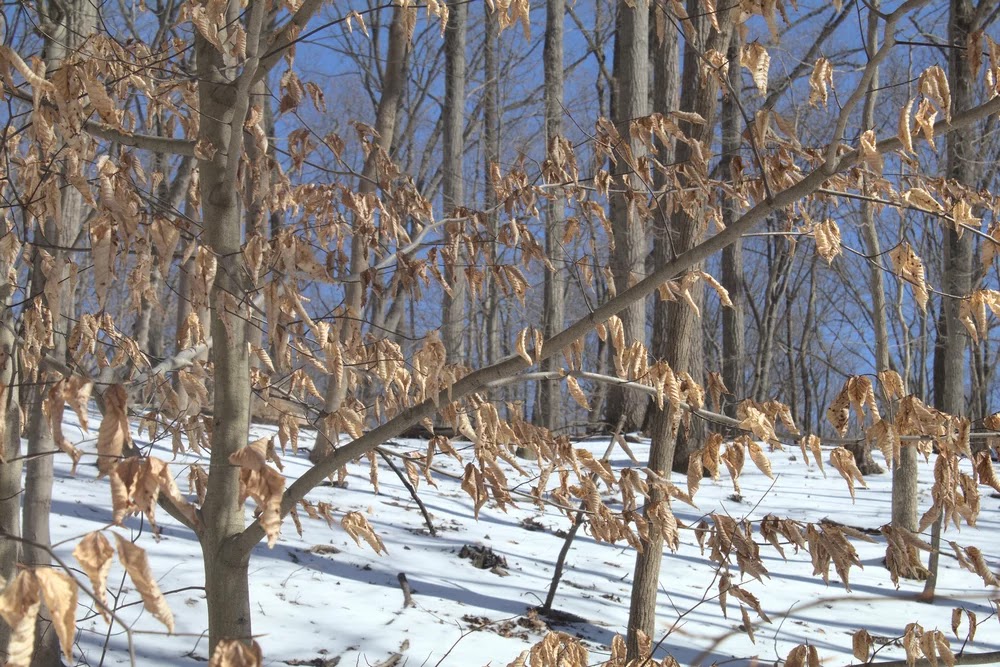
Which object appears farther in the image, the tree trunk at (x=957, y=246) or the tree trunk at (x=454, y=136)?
the tree trunk at (x=454, y=136)

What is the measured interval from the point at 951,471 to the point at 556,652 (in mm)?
1074

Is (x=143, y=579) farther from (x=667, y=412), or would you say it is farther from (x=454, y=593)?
(x=454, y=593)

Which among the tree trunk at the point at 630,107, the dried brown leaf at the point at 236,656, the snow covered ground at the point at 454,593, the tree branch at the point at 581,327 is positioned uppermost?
the tree trunk at the point at 630,107

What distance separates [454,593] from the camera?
4723mm

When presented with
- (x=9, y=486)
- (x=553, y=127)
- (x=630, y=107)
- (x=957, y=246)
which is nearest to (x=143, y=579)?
(x=9, y=486)

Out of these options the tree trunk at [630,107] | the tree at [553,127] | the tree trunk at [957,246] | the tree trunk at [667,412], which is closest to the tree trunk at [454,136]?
the tree at [553,127]

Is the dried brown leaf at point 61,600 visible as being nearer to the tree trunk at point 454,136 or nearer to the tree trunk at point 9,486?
the tree trunk at point 9,486

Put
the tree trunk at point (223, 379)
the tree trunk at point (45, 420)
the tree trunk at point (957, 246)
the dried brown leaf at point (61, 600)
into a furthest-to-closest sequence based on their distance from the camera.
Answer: the tree trunk at point (957, 246) < the tree trunk at point (45, 420) < the tree trunk at point (223, 379) < the dried brown leaf at point (61, 600)

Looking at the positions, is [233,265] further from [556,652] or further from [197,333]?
[556,652]

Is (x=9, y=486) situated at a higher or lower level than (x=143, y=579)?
lower

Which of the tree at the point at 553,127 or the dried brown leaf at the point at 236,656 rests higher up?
the tree at the point at 553,127

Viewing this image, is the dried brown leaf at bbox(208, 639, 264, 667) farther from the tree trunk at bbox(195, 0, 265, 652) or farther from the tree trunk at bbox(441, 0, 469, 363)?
the tree trunk at bbox(441, 0, 469, 363)

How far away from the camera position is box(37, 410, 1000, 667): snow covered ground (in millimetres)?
3732

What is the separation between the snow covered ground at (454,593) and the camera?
12.2ft
